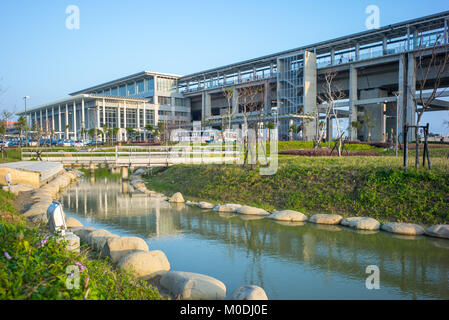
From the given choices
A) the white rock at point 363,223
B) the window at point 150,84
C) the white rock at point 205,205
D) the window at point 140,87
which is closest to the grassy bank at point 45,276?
the white rock at point 363,223

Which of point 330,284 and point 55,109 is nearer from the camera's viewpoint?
point 330,284

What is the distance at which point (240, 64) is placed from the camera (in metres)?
54.7

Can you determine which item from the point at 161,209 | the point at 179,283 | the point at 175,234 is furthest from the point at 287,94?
the point at 179,283

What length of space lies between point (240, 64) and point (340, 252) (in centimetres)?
5007

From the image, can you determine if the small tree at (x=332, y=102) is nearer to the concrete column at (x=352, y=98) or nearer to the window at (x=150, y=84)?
the concrete column at (x=352, y=98)

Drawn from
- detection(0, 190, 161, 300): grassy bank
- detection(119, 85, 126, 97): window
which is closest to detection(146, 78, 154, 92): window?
detection(119, 85, 126, 97): window

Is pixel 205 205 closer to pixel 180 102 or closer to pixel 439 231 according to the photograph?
pixel 439 231

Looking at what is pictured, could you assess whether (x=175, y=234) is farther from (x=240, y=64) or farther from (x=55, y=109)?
(x=55, y=109)

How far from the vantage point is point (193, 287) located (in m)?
5.11

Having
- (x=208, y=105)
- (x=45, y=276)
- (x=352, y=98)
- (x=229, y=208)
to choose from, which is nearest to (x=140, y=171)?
(x=229, y=208)

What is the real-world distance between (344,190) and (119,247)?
748 centimetres

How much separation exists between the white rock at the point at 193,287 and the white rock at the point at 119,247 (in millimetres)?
1339

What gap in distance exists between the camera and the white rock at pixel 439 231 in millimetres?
8303

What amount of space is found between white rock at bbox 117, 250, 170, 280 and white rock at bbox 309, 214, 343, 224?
5.33 metres
